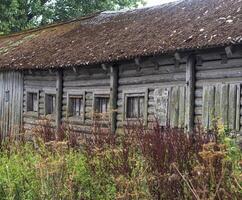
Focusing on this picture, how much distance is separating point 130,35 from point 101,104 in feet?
6.53

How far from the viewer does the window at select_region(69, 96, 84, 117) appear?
600 inches

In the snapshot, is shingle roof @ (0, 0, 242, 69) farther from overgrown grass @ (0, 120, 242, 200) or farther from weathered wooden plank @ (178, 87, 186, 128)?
overgrown grass @ (0, 120, 242, 200)

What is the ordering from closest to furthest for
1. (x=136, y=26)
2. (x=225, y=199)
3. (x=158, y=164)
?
(x=225, y=199)
(x=158, y=164)
(x=136, y=26)

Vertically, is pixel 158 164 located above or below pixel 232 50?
below

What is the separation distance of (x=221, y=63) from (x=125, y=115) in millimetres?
3389

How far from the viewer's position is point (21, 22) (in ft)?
111

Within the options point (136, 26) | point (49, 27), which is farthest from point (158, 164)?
→ point (49, 27)

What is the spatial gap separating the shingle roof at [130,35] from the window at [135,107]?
47.0 inches

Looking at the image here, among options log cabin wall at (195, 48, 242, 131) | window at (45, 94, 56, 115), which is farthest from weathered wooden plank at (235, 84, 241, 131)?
window at (45, 94, 56, 115)

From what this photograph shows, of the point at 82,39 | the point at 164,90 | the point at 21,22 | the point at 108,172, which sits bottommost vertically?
the point at 108,172

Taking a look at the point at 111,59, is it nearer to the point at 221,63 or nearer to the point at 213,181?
the point at 221,63

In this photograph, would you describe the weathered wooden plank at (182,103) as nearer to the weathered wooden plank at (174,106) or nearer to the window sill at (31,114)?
the weathered wooden plank at (174,106)

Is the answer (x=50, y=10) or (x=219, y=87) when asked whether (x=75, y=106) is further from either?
(x=50, y=10)

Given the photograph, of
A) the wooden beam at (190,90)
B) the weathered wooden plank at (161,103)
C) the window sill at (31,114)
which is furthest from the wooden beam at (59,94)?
the wooden beam at (190,90)
